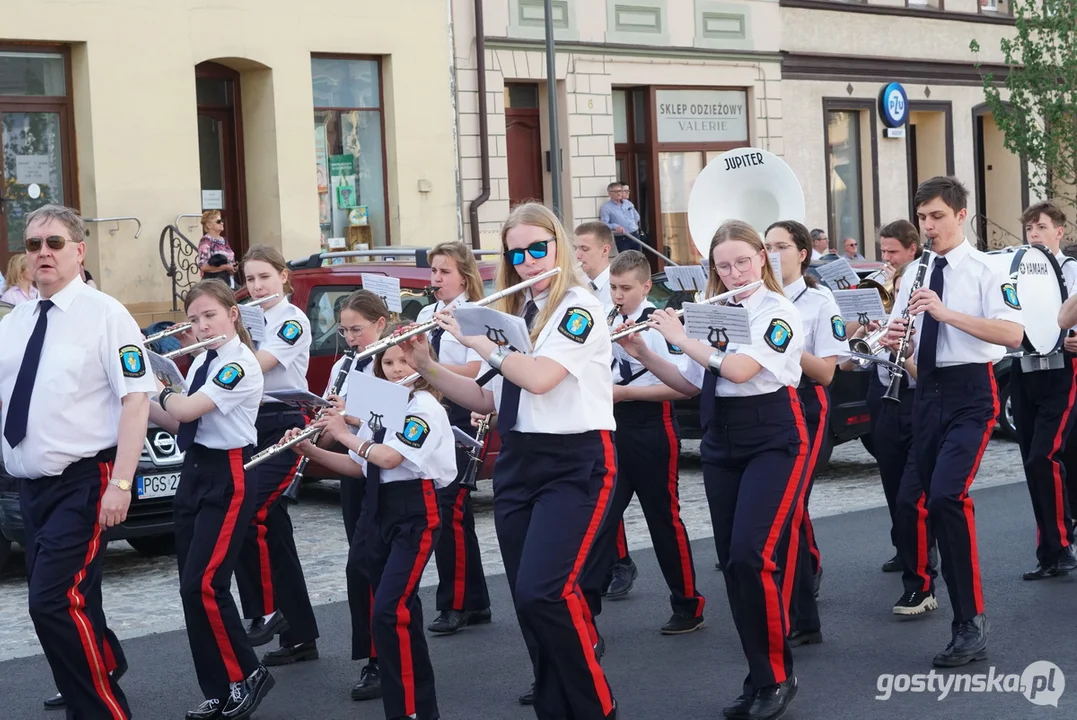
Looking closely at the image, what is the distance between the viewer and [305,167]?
63.6 ft

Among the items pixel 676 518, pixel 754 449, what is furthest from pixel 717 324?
pixel 676 518

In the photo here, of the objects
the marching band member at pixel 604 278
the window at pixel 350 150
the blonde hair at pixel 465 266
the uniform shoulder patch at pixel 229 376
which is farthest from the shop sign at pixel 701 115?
the uniform shoulder patch at pixel 229 376

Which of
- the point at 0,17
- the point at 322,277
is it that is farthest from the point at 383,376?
the point at 0,17

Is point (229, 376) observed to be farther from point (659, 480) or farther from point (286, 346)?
point (659, 480)

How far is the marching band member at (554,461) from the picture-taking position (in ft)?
17.2

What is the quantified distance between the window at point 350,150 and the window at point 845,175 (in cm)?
898

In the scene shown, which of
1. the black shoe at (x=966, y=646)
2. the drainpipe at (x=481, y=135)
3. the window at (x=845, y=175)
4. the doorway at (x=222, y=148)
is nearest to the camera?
the black shoe at (x=966, y=646)

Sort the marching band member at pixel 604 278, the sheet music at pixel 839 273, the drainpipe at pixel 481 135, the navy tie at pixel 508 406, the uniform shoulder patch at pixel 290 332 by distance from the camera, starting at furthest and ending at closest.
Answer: the drainpipe at pixel 481 135 < the sheet music at pixel 839 273 < the marching band member at pixel 604 278 < the uniform shoulder patch at pixel 290 332 < the navy tie at pixel 508 406

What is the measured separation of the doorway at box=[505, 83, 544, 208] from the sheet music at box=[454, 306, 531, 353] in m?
16.4

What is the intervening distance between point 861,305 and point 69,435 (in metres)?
4.44

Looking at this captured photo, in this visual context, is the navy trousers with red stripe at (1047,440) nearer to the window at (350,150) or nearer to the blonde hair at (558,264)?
the blonde hair at (558,264)

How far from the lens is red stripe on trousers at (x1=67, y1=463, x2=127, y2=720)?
222 inches

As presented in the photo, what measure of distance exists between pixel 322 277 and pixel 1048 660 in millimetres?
6234

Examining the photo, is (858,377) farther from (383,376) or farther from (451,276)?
(383,376)
